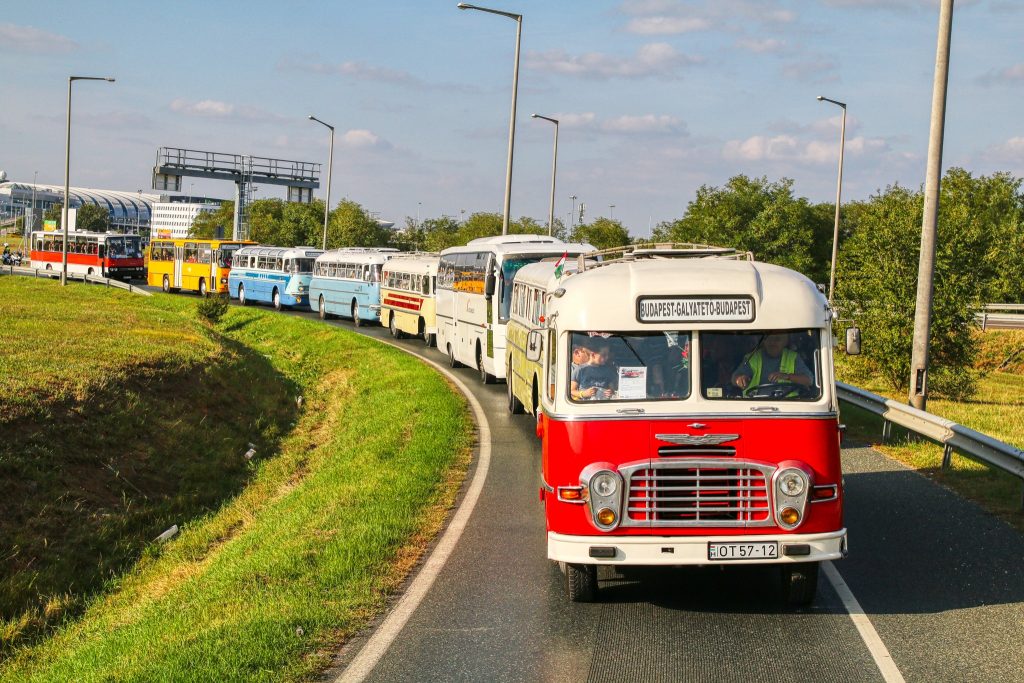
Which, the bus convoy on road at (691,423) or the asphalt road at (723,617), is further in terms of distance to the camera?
the bus convoy on road at (691,423)

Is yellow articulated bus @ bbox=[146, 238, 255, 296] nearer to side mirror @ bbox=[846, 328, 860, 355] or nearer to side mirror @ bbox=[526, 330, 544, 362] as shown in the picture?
side mirror @ bbox=[526, 330, 544, 362]

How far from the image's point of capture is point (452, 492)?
13.7 m

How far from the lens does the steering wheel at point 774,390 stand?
28.5 ft

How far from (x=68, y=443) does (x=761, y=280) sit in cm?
1338

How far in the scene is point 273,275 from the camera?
179ft

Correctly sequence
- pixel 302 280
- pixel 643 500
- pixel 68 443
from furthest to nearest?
pixel 302 280 → pixel 68 443 → pixel 643 500

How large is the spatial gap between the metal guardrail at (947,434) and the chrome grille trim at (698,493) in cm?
493

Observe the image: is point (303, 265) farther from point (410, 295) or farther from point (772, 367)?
point (772, 367)

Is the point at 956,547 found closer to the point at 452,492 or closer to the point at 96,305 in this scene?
the point at 452,492

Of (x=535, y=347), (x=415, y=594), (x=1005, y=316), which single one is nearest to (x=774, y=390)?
(x=535, y=347)

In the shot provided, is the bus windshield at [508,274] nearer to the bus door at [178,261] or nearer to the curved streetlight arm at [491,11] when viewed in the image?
the curved streetlight arm at [491,11]

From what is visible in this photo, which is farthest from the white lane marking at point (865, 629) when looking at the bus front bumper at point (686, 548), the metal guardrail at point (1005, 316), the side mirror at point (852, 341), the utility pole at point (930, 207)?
the metal guardrail at point (1005, 316)

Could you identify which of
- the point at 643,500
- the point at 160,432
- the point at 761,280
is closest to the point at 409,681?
the point at 643,500

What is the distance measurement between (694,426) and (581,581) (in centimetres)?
147
